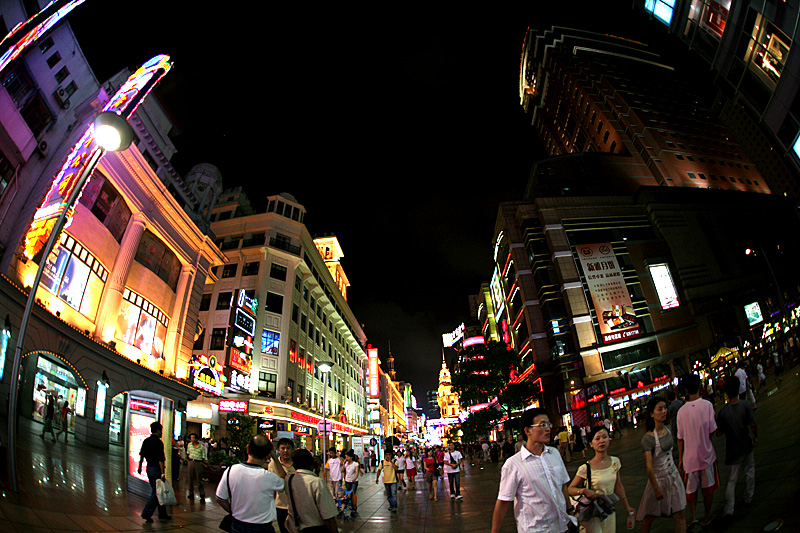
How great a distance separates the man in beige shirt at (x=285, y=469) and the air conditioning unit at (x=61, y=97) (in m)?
18.1

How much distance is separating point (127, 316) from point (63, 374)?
511 cm

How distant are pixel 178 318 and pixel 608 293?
4604 cm

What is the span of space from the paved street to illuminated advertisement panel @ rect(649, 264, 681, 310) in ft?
127

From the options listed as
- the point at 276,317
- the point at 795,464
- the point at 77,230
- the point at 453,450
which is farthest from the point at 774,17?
the point at 276,317

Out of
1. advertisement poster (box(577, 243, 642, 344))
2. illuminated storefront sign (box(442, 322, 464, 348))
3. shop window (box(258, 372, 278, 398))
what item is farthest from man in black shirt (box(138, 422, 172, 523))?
illuminated storefront sign (box(442, 322, 464, 348))

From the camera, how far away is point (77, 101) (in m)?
17.0

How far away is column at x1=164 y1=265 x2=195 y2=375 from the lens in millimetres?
21469

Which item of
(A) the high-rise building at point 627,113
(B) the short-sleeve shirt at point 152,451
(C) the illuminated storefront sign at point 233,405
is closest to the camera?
(B) the short-sleeve shirt at point 152,451

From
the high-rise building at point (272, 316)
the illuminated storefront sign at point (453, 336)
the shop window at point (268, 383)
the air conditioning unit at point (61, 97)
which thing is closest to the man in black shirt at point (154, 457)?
the air conditioning unit at point (61, 97)

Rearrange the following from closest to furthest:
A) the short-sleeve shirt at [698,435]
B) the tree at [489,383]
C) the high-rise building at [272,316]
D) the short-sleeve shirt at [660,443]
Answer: the short-sleeve shirt at [660,443]
the short-sleeve shirt at [698,435]
the high-rise building at [272,316]
the tree at [489,383]

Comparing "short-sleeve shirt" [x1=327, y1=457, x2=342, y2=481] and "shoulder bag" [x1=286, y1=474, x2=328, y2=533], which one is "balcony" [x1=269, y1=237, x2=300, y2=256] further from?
"shoulder bag" [x1=286, y1=474, x2=328, y2=533]

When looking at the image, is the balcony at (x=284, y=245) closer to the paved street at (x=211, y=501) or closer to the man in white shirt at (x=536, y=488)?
the paved street at (x=211, y=501)

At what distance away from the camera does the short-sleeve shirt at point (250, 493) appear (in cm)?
380

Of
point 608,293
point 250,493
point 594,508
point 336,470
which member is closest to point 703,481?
point 594,508
